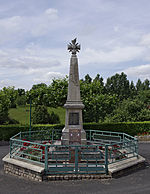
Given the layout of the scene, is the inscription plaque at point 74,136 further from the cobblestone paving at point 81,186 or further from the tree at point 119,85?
the tree at point 119,85

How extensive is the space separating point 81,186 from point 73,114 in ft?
16.1

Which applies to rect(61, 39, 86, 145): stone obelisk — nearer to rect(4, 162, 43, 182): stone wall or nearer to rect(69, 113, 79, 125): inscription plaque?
rect(69, 113, 79, 125): inscription plaque

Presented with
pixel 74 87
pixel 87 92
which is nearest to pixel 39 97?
pixel 87 92

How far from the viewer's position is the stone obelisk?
11227 mm

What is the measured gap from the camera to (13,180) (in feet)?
26.4

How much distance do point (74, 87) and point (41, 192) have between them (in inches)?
254

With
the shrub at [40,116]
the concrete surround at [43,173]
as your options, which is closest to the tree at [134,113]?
the shrub at [40,116]

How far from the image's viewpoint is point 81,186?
23.9ft

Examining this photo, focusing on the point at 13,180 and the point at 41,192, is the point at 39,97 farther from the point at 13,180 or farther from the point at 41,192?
the point at 41,192

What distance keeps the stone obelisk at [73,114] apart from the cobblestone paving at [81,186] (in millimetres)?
3625

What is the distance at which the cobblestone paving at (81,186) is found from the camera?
688 centimetres

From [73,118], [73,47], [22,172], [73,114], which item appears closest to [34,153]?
[22,172]

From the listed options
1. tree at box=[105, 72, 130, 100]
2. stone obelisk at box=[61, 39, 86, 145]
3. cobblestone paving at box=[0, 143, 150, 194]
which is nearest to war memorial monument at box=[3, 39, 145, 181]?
stone obelisk at box=[61, 39, 86, 145]

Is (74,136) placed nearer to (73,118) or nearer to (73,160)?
(73,118)
